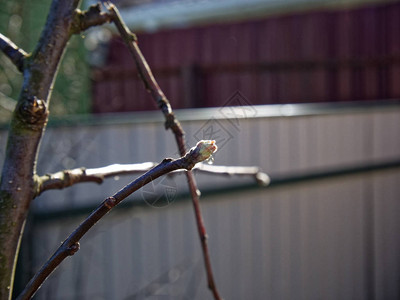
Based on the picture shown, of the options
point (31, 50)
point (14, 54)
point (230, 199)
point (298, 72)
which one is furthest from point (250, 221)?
point (298, 72)

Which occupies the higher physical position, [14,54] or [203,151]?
[14,54]

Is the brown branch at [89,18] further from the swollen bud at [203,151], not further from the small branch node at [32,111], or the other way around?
the swollen bud at [203,151]

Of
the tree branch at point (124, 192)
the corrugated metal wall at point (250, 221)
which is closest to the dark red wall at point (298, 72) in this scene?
the corrugated metal wall at point (250, 221)

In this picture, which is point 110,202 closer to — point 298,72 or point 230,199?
point 230,199

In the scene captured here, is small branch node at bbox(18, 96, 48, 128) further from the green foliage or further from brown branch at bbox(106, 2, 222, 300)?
the green foliage

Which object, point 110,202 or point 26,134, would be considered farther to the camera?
point 26,134

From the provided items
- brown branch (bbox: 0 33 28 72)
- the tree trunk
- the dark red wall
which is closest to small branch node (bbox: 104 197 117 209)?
the tree trunk
